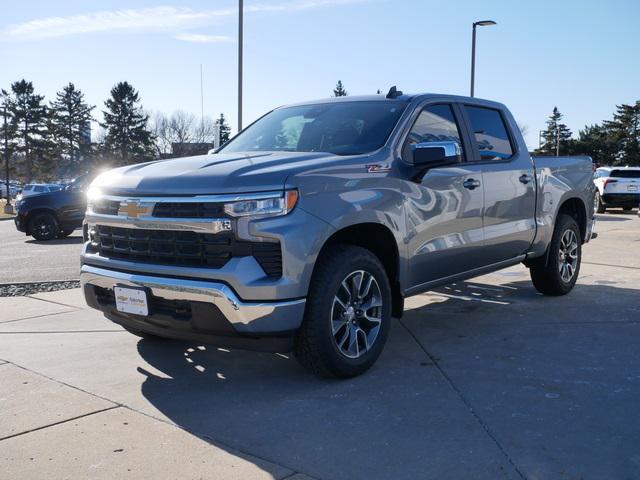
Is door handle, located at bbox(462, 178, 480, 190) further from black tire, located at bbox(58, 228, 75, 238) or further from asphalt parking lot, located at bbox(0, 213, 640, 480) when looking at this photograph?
black tire, located at bbox(58, 228, 75, 238)

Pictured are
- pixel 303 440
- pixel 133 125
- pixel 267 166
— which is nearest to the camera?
pixel 303 440

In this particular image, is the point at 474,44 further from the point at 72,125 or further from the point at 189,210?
the point at 72,125

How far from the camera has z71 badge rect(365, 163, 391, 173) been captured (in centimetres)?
443

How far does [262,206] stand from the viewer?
3826mm

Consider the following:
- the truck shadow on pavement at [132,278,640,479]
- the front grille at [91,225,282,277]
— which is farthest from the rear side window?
the front grille at [91,225,282,277]

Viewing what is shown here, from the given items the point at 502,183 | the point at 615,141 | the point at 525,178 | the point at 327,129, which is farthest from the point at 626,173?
the point at 615,141

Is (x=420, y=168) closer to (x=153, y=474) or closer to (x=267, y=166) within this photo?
(x=267, y=166)

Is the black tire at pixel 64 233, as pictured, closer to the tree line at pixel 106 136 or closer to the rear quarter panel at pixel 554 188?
the rear quarter panel at pixel 554 188

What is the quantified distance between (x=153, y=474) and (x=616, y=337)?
3.85 metres

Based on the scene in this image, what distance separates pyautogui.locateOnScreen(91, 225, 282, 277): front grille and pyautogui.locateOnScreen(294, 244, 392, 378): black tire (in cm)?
37

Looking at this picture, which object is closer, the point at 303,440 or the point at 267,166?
the point at 303,440

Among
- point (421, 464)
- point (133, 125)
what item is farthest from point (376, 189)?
point (133, 125)

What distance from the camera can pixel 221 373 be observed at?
456cm

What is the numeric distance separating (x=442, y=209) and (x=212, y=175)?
1.84 meters
